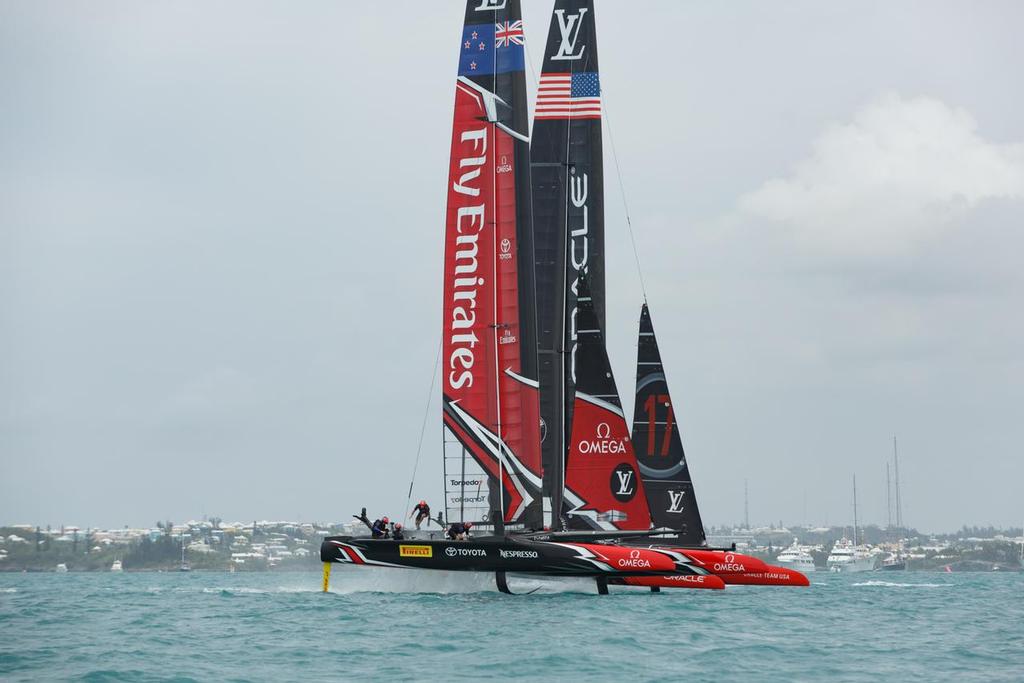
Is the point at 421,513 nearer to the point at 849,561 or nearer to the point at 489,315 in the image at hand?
the point at 489,315

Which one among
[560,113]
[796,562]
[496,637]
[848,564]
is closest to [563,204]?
[560,113]

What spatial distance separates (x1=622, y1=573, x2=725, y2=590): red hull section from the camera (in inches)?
1114

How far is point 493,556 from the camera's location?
25344mm

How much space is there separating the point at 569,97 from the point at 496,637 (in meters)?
17.2

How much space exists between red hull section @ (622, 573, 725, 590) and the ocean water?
0.30 m

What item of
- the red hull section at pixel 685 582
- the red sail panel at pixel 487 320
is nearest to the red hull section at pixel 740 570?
the red hull section at pixel 685 582

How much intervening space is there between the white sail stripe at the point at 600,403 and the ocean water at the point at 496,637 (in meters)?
4.01

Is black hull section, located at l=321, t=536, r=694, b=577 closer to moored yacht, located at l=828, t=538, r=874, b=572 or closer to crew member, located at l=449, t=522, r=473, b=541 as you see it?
crew member, located at l=449, t=522, r=473, b=541

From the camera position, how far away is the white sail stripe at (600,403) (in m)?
30.6

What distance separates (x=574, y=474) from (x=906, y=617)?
7.63 m

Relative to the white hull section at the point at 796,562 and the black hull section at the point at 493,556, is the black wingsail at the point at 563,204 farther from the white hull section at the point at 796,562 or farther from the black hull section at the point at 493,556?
the white hull section at the point at 796,562

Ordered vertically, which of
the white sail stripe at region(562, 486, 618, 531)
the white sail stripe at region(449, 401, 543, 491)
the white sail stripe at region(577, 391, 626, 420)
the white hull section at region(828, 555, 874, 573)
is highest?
the white sail stripe at region(577, 391, 626, 420)

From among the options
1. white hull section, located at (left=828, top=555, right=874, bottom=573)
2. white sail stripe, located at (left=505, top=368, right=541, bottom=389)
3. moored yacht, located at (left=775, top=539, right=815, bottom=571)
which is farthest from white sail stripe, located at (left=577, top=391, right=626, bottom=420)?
white hull section, located at (left=828, top=555, right=874, bottom=573)

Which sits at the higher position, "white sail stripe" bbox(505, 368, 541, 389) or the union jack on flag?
the union jack on flag
